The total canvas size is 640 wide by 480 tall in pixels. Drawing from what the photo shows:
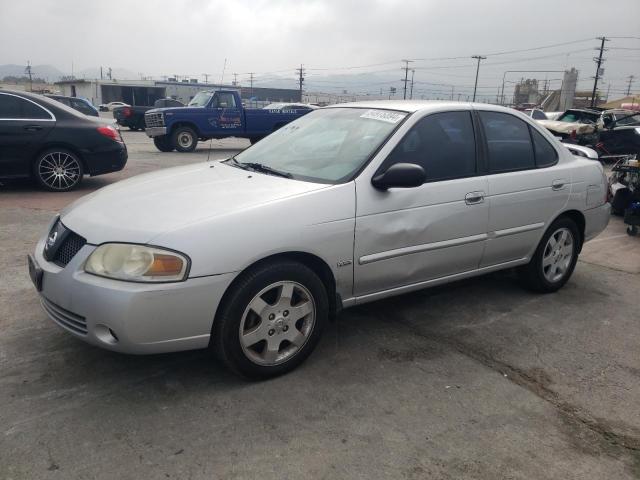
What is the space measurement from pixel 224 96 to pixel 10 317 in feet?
45.4

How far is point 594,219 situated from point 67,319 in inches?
174

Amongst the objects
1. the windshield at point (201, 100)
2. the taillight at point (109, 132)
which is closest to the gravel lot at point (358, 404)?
the taillight at point (109, 132)

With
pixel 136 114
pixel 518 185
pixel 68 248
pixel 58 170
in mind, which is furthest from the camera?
pixel 136 114

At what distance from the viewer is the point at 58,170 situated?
8.20 meters

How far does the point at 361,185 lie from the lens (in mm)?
3340

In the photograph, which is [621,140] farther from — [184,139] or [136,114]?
[136,114]

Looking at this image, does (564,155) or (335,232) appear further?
(564,155)

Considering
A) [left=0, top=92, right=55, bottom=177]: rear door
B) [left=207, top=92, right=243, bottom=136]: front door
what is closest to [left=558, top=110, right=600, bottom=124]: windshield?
[left=207, top=92, right=243, bottom=136]: front door

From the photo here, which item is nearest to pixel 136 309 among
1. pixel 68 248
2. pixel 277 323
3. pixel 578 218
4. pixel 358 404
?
pixel 68 248

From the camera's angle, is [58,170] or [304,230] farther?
[58,170]

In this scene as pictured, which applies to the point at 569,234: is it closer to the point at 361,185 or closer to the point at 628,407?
the point at 628,407

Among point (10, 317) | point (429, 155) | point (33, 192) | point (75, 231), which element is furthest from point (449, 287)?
point (33, 192)

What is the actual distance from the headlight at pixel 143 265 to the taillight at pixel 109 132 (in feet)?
21.0

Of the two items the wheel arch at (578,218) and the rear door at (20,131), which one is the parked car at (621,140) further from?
the rear door at (20,131)
